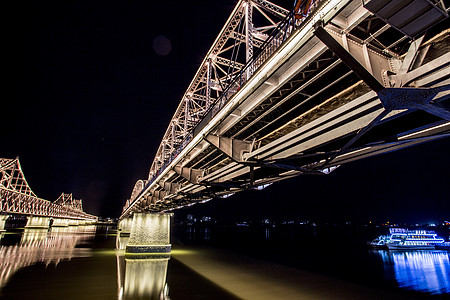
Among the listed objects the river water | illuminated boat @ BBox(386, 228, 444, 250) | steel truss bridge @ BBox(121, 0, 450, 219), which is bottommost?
the river water

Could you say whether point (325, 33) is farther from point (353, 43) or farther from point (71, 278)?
point (71, 278)

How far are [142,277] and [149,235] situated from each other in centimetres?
1209

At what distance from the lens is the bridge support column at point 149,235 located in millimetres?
33938

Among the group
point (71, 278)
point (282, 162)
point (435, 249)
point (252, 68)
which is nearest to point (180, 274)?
point (71, 278)

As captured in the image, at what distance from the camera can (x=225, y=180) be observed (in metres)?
16.6

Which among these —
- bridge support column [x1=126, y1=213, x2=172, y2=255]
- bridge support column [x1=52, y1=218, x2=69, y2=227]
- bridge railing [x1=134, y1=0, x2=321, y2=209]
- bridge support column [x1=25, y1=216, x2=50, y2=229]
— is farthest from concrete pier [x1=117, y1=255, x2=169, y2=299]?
bridge support column [x1=52, y1=218, x2=69, y2=227]

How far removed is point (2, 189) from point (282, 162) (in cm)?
9741

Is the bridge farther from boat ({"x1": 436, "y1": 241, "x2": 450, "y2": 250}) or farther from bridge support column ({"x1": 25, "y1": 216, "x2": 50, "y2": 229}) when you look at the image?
boat ({"x1": 436, "y1": 241, "x2": 450, "y2": 250})

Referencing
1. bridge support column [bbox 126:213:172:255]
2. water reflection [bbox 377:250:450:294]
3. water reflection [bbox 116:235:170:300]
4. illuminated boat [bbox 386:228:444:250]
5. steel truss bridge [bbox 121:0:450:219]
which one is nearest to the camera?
steel truss bridge [bbox 121:0:450:219]

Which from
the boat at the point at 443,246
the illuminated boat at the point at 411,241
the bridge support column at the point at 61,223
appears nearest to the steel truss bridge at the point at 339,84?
the illuminated boat at the point at 411,241

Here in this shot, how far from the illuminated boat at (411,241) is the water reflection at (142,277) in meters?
58.2

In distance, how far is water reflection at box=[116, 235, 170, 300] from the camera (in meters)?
18.9

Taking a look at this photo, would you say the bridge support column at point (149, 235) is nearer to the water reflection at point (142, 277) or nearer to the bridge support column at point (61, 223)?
the water reflection at point (142, 277)

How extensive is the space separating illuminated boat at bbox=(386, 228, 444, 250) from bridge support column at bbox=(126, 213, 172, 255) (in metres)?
56.8
